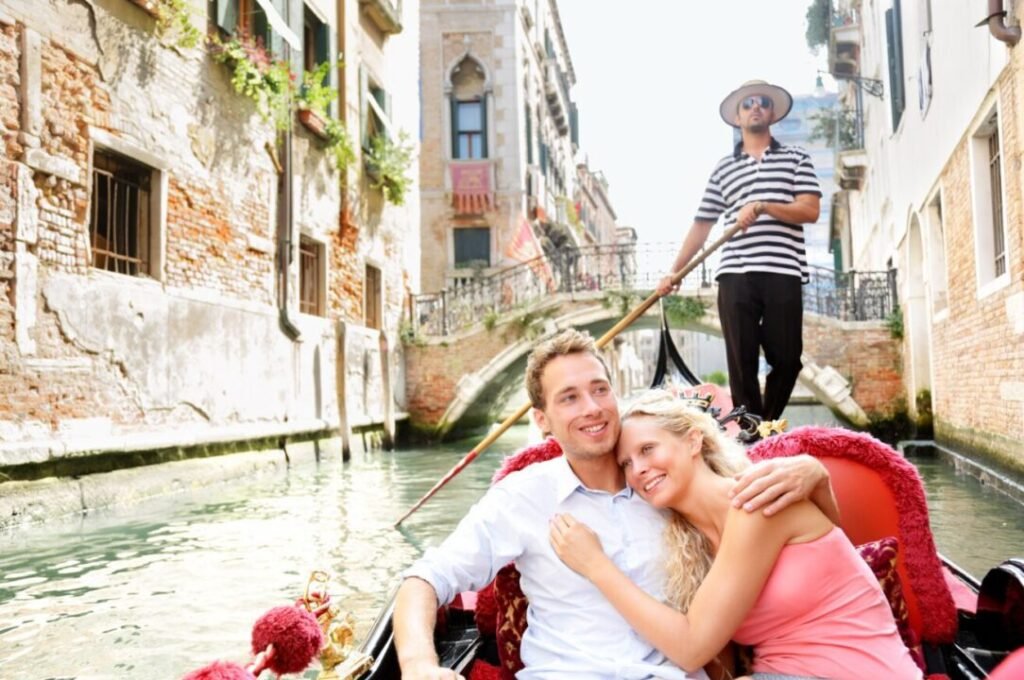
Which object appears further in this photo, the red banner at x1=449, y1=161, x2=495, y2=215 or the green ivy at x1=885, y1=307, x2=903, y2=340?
the red banner at x1=449, y1=161, x2=495, y2=215

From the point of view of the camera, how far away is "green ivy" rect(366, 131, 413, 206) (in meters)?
8.73

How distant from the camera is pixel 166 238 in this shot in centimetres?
530

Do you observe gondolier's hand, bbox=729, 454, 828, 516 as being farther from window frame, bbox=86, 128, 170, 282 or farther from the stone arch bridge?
the stone arch bridge

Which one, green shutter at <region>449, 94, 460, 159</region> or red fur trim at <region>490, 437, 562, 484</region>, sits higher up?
green shutter at <region>449, 94, 460, 159</region>

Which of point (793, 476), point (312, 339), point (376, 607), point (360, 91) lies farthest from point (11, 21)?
point (360, 91)

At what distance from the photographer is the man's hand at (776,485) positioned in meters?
1.08

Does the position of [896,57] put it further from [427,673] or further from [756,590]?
[427,673]

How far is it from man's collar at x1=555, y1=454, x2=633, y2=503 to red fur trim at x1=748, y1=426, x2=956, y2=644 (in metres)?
0.37

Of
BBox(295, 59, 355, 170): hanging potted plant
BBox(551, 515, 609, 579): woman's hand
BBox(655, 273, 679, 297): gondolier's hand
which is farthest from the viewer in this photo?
BBox(295, 59, 355, 170): hanging potted plant

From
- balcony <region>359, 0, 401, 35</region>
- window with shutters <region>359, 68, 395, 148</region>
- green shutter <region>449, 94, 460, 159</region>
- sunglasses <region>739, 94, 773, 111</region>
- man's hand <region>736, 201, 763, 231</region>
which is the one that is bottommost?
man's hand <region>736, 201, 763, 231</region>

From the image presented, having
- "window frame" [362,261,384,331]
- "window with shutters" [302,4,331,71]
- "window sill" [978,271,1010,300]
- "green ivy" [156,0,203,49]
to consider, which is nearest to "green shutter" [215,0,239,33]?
"green ivy" [156,0,203,49]

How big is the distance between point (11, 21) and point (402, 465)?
440 centimetres

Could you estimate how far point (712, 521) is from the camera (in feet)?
4.08

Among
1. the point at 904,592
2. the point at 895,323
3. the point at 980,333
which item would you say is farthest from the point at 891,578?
the point at 895,323
